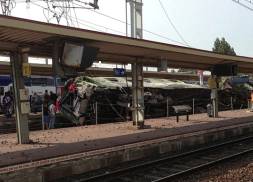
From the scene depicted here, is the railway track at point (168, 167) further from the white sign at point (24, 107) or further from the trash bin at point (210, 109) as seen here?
the trash bin at point (210, 109)

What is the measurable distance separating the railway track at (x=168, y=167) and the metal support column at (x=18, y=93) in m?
3.23

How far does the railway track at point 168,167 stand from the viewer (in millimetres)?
12164

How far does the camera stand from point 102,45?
1591cm

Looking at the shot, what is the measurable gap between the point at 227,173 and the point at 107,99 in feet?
50.2

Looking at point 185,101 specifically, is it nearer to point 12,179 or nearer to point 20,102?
point 20,102

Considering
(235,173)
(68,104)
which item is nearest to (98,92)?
(68,104)

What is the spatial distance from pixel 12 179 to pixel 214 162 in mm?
5926

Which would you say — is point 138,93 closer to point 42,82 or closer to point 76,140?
point 76,140

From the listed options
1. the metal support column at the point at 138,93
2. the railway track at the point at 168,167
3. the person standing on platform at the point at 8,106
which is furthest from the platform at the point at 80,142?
the person standing on platform at the point at 8,106

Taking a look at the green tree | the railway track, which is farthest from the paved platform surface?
the green tree

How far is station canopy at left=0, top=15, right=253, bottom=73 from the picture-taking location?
40.5 ft

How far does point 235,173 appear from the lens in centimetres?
1235

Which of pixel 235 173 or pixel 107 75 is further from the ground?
pixel 107 75

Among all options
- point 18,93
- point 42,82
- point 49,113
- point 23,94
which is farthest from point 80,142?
point 42,82
